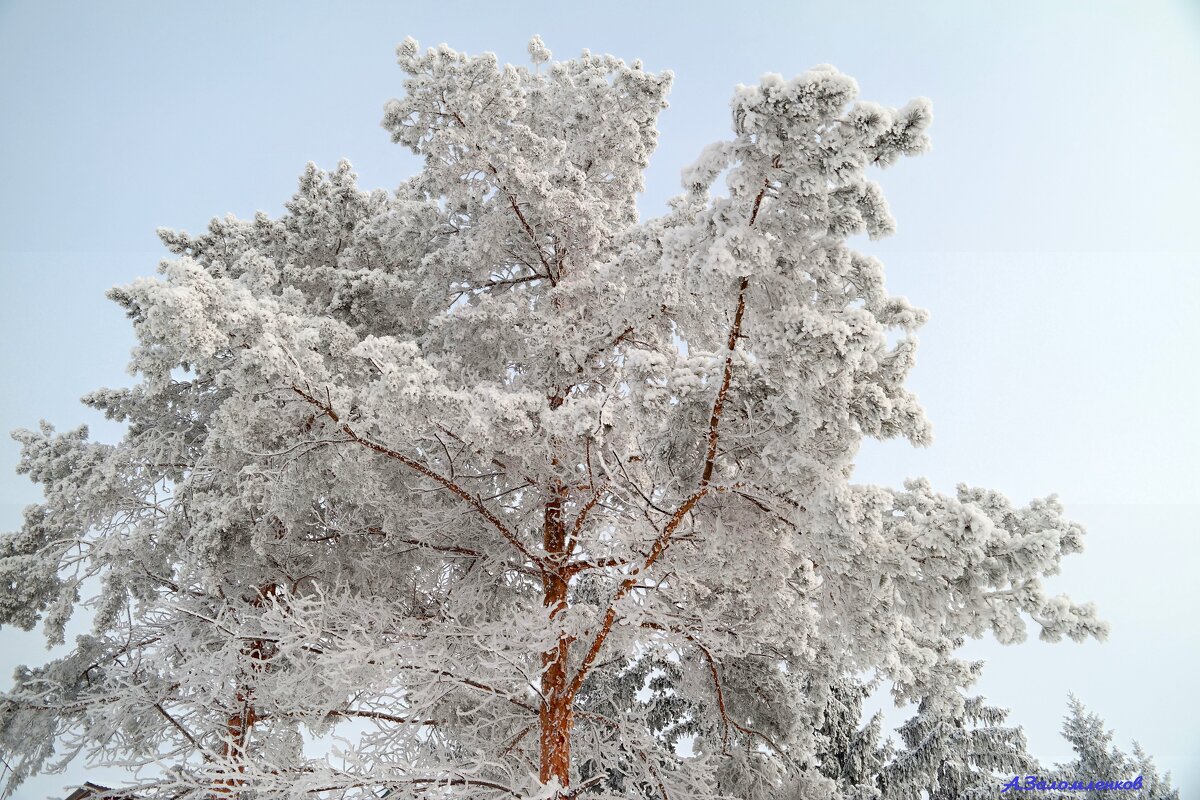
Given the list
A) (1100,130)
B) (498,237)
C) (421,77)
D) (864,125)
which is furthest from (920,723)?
(1100,130)

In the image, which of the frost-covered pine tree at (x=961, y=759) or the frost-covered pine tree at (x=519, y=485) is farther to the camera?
the frost-covered pine tree at (x=961, y=759)

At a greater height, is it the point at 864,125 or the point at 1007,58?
the point at 1007,58

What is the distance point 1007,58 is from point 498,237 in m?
106

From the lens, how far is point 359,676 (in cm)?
494

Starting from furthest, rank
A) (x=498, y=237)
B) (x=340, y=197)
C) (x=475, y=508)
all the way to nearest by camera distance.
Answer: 1. (x=340, y=197)
2. (x=498, y=237)
3. (x=475, y=508)

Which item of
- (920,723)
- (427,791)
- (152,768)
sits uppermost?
(920,723)

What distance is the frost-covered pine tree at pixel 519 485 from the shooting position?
3568 millimetres

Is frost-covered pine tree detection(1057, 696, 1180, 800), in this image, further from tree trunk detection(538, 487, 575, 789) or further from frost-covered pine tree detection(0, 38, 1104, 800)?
tree trunk detection(538, 487, 575, 789)

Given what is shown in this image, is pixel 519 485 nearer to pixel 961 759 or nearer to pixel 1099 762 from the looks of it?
pixel 961 759

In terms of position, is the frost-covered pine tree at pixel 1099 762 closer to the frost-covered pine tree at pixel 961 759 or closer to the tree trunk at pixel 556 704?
the frost-covered pine tree at pixel 961 759

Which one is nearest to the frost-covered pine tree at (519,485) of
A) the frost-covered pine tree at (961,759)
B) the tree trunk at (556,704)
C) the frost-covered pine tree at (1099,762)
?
the tree trunk at (556,704)

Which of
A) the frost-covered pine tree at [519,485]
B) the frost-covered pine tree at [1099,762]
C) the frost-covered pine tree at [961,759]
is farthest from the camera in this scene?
the frost-covered pine tree at [1099,762]

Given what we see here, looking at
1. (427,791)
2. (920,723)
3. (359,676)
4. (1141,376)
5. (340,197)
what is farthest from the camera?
(1141,376)

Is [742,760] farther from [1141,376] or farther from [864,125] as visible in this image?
[1141,376]
